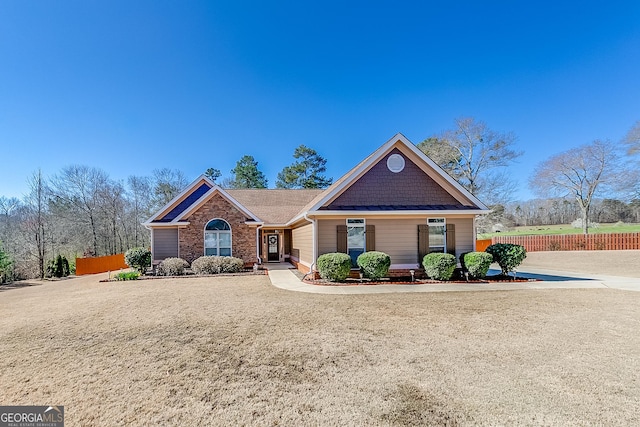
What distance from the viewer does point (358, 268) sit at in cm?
1282

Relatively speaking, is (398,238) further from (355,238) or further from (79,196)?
(79,196)

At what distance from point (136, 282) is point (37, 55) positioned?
36.1ft

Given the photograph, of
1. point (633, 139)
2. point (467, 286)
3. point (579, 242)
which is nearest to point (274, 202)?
point (467, 286)

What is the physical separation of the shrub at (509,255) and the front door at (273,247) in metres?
13.8

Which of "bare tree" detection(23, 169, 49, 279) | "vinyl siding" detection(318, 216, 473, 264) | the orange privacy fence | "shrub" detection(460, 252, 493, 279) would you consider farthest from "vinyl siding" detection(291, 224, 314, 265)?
"bare tree" detection(23, 169, 49, 279)

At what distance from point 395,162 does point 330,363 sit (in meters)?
10.6

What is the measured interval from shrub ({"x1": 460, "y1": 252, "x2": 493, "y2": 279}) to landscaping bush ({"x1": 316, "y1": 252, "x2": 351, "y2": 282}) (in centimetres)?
507

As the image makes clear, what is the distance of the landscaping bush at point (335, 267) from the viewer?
38.2 feet

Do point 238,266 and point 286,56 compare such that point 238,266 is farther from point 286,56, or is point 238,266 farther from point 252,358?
point 286,56

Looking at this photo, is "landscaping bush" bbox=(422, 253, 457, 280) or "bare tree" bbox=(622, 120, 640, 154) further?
"bare tree" bbox=(622, 120, 640, 154)

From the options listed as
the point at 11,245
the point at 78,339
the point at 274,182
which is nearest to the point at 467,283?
the point at 78,339

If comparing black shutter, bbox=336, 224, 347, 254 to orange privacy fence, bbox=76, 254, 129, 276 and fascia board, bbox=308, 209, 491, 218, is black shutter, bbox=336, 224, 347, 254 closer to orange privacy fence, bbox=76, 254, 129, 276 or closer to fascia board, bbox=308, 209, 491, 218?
fascia board, bbox=308, 209, 491, 218

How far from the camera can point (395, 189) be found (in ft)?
44.0

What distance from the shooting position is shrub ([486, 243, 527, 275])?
41.0ft
